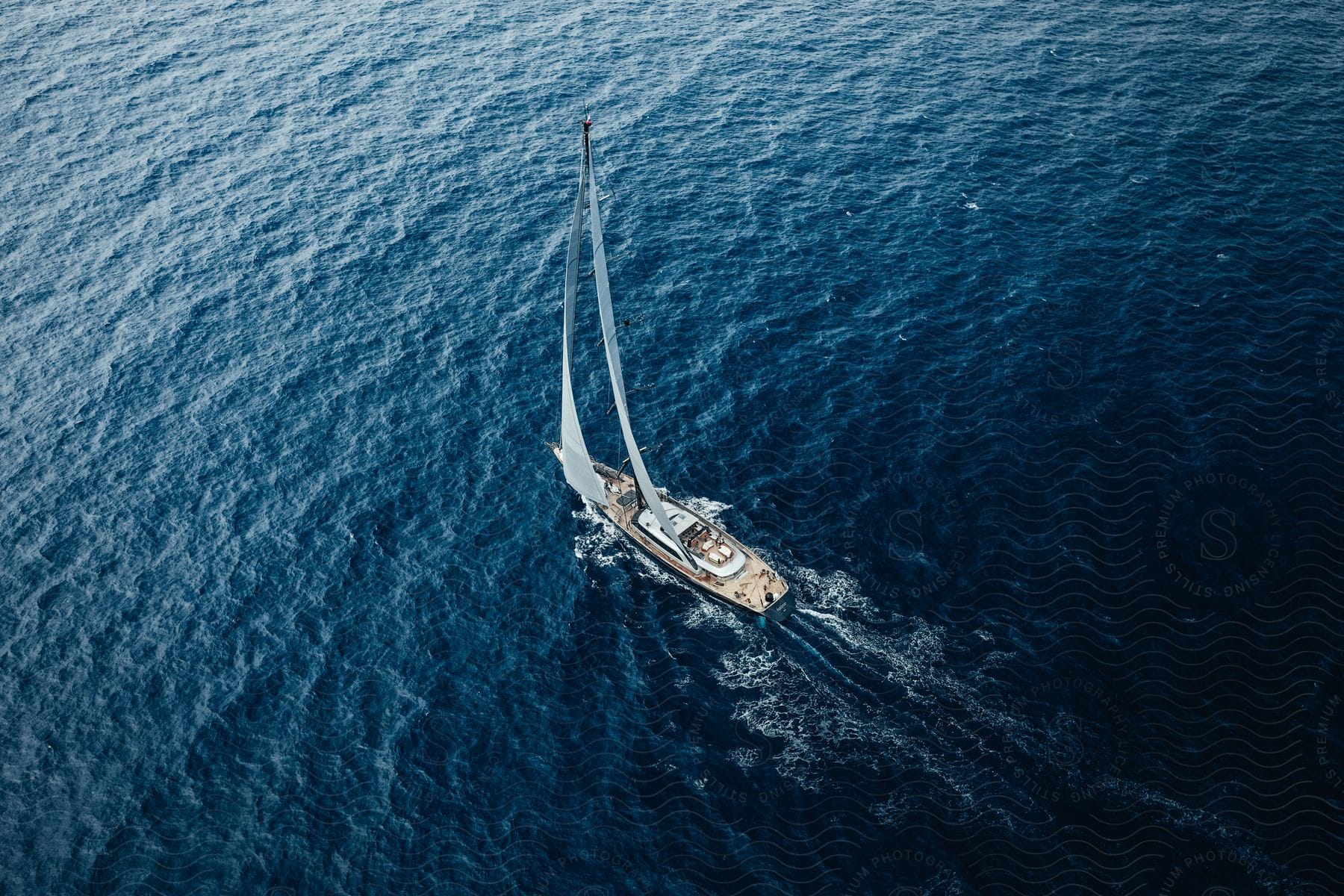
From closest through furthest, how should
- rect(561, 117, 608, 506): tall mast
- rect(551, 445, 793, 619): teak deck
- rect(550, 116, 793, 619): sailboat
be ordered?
rect(561, 117, 608, 506): tall mast < rect(550, 116, 793, 619): sailboat < rect(551, 445, 793, 619): teak deck

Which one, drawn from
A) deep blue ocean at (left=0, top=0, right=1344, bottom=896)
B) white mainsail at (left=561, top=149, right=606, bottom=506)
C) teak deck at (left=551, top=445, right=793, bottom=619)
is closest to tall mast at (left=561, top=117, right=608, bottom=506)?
white mainsail at (left=561, top=149, right=606, bottom=506)

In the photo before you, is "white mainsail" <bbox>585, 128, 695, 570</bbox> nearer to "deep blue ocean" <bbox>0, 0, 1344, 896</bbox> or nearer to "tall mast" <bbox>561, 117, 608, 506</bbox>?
"tall mast" <bbox>561, 117, 608, 506</bbox>

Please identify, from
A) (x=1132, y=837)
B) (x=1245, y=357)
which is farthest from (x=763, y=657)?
(x=1245, y=357)

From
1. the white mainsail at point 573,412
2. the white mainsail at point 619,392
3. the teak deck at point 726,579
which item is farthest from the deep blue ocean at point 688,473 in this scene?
the white mainsail at point 619,392

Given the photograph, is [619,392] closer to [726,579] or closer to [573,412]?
[573,412]

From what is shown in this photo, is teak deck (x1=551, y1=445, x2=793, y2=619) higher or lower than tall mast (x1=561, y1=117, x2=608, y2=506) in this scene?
lower

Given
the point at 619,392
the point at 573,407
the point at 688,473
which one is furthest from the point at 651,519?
the point at 619,392
